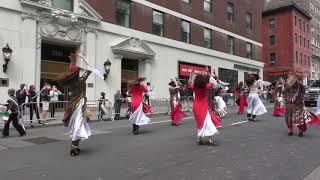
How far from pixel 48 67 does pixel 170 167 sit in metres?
16.0

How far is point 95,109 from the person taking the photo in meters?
19.5

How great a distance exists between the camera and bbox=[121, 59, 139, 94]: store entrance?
26.3m

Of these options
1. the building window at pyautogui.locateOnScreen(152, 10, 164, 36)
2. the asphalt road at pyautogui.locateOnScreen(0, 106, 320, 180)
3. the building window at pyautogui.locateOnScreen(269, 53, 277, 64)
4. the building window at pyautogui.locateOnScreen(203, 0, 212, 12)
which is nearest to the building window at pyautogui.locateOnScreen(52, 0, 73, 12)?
the building window at pyautogui.locateOnScreen(152, 10, 164, 36)

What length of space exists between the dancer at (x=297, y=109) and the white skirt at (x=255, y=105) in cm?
377

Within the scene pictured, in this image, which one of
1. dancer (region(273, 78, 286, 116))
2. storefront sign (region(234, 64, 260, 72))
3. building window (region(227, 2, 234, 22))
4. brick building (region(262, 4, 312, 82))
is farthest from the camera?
brick building (region(262, 4, 312, 82))

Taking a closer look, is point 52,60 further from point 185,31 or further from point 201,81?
point 201,81

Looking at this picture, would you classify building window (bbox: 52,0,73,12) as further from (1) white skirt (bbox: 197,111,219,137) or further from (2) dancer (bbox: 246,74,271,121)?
(1) white skirt (bbox: 197,111,219,137)

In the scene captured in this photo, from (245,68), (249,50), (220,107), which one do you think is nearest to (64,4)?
(220,107)

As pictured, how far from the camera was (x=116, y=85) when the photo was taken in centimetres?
2495

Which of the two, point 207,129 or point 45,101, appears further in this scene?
point 45,101

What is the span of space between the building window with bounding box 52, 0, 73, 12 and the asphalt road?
11.3 metres

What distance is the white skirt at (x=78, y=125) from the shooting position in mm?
8539

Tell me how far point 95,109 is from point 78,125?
11043 millimetres

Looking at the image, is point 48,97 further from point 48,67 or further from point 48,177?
point 48,177
